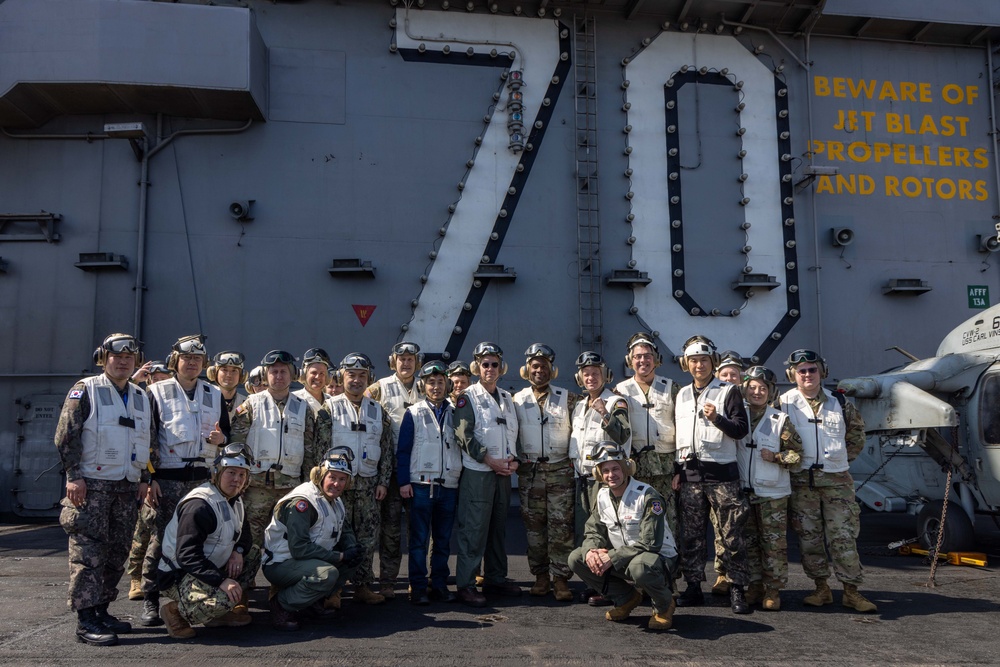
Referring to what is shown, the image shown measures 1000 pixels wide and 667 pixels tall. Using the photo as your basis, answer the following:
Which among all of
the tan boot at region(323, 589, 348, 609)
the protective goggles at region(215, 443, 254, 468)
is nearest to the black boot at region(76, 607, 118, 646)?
the protective goggles at region(215, 443, 254, 468)

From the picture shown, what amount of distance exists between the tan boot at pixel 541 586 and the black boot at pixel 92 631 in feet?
9.26

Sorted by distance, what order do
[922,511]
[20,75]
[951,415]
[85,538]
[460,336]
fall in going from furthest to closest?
[460,336] < [20,75] < [922,511] < [951,415] < [85,538]

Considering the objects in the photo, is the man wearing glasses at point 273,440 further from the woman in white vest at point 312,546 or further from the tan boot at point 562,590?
the tan boot at point 562,590

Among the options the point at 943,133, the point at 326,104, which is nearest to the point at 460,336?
the point at 326,104

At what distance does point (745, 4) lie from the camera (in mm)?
10148

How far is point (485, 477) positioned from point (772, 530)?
2069 millimetres

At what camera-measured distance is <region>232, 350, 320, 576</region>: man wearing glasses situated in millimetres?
5328

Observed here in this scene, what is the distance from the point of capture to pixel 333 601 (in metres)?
5.12

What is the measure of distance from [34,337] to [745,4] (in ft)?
32.9

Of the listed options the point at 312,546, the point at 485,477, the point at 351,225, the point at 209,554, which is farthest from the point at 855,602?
the point at 351,225

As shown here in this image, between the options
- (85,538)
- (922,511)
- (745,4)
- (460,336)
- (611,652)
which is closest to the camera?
(611,652)

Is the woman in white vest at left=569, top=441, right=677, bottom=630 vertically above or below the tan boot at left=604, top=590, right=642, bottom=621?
above

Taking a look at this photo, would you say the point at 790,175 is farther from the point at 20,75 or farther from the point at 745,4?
the point at 20,75

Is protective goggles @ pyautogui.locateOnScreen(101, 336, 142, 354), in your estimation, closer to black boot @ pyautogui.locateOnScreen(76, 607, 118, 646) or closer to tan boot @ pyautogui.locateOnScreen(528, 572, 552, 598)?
black boot @ pyautogui.locateOnScreen(76, 607, 118, 646)
